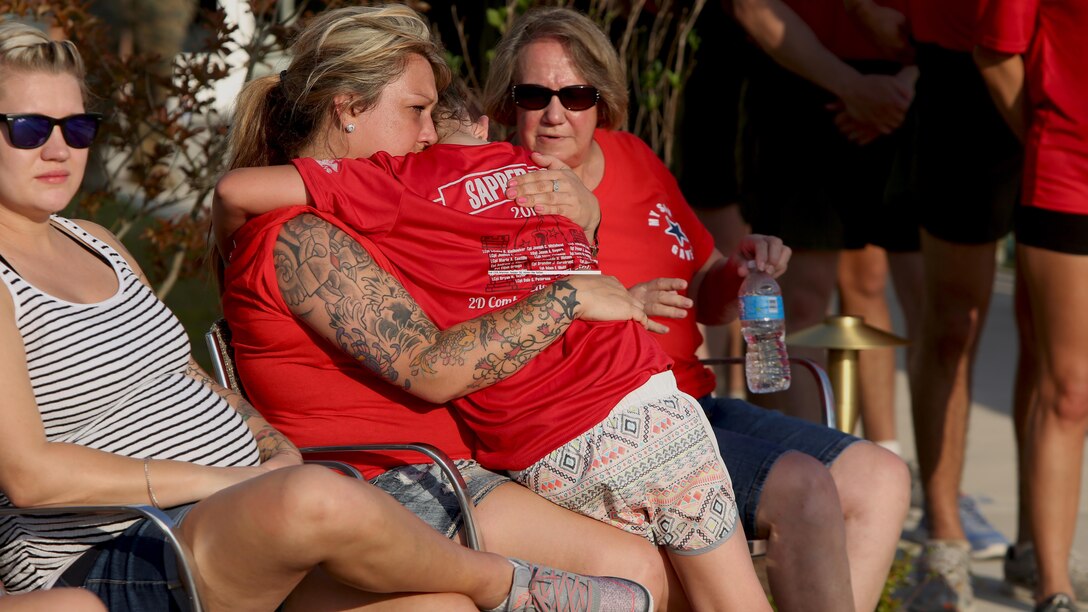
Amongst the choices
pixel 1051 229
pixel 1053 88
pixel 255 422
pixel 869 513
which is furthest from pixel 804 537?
pixel 1053 88

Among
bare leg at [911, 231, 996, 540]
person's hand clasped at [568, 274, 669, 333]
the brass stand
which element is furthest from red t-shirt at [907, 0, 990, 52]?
person's hand clasped at [568, 274, 669, 333]

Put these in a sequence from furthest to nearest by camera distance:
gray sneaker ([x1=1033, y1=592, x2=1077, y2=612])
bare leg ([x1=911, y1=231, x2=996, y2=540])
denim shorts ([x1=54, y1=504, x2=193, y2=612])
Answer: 1. bare leg ([x1=911, y1=231, x2=996, y2=540])
2. gray sneaker ([x1=1033, y1=592, x2=1077, y2=612])
3. denim shorts ([x1=54, y1=504, x2=193, y2=612])

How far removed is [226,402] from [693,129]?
3.24m

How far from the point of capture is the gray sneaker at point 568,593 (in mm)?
2762

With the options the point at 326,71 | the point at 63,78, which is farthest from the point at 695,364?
the point at 63,78

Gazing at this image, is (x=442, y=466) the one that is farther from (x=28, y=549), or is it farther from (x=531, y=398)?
(x=28, y=549)

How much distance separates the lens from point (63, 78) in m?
2.81

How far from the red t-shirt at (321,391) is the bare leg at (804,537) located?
0.74 meters

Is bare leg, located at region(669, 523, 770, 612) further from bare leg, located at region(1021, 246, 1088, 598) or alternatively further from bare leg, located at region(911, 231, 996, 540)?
bare leg, located at region(911, 231, 996, 540)

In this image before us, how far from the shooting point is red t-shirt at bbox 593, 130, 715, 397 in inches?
149

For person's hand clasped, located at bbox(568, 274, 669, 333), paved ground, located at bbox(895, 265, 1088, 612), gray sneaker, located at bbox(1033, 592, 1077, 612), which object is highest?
person's hand clasped, located at bbox(568, 274, 669, 333)

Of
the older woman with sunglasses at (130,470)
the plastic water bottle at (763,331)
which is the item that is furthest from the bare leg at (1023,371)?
the older woman with sunglasses at (130,470)

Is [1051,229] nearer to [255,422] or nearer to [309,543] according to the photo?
[255,422]

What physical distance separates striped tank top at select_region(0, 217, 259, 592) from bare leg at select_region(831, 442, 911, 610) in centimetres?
147
